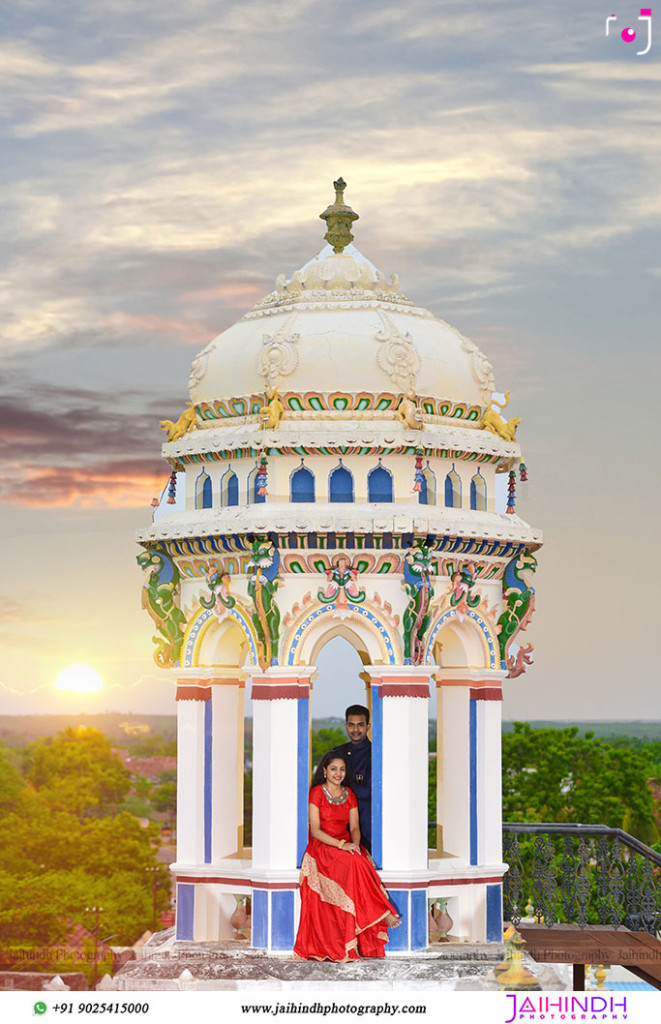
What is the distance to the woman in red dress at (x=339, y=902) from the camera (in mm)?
17609

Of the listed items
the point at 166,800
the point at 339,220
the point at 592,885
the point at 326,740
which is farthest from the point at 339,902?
the point at 166,800

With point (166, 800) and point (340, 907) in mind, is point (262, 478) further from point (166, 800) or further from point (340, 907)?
point (166, 800)

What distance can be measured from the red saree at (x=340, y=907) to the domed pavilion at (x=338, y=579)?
20 cm

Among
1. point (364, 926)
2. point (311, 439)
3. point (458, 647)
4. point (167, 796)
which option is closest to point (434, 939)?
point (364, 926)

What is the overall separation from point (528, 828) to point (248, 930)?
4.50 metres

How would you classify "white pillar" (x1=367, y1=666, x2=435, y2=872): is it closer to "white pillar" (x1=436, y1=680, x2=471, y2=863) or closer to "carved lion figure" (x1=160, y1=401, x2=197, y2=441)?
"white pillar" (x1=436, y1=680, x2=471, y2=863)

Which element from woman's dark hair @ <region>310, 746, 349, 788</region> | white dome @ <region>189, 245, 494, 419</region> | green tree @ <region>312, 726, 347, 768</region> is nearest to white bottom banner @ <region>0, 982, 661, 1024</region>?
woman's dark hair @ <region>310, 746, 349, 788</region>

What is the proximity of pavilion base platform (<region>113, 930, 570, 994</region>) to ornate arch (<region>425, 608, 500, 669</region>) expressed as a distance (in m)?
3.26

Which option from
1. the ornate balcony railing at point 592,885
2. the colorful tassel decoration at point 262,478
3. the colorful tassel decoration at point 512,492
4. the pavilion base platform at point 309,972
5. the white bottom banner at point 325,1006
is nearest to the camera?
the white bottom banner at point 325,1006

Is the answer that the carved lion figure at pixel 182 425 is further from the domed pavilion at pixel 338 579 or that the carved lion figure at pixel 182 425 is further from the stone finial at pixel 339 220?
the stone finial at pixel 339 220

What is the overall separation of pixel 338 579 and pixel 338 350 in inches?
104

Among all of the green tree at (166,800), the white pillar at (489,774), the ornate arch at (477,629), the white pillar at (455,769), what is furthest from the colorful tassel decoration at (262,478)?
the green tree at (166,800)

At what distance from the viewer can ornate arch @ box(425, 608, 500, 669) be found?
18672 millimetres

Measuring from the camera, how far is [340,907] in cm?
1764
